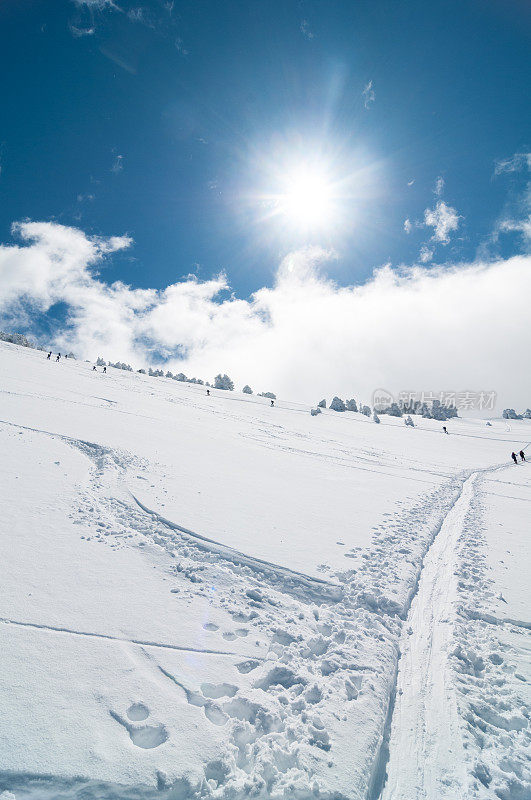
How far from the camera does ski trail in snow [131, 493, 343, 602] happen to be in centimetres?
651

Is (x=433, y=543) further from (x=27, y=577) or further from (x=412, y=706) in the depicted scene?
(x=27, y=577)

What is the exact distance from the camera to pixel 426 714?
4.14m

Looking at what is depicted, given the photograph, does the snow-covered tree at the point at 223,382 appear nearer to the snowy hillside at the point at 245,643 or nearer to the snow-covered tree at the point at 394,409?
the snow-covered tree at the point at 394,409

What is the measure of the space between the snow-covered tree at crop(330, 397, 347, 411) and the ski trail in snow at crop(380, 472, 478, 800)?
65.1 m

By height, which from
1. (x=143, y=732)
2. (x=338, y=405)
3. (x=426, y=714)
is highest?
(x=338, y=405)

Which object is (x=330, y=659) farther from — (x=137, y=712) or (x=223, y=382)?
(x=223, y=382)

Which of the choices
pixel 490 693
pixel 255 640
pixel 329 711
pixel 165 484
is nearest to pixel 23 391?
pixel 165 484

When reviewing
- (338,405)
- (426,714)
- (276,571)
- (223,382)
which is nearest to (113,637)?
(276,571)

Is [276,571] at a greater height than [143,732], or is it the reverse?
[276,571]

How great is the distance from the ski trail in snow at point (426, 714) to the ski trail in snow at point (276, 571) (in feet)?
4.64

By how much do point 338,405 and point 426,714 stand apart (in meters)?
68.9

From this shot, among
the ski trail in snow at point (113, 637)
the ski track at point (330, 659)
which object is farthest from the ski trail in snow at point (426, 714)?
the ski trail in snow at point (113, 637)

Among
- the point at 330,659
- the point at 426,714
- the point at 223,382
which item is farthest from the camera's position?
the point at 223,382

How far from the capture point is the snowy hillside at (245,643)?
131 inches
